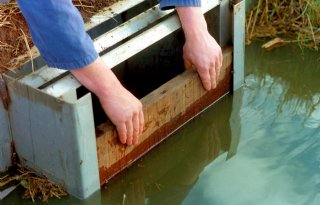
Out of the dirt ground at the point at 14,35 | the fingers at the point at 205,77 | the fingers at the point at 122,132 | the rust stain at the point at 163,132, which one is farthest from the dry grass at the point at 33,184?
the fingers at the point at 205,77

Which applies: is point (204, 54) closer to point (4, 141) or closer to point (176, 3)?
point (176, 3)

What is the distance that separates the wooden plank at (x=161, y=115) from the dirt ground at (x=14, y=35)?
1.34 feet

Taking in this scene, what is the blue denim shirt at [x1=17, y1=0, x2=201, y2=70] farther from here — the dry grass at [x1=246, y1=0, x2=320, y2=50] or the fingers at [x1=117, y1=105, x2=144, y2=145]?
the dry grass at [x1=246, y1=0, x2=320, y2=50]

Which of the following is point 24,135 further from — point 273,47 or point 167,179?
point 273,47

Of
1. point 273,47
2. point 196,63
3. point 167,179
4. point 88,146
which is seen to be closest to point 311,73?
point 273,47

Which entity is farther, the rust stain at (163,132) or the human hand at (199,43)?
the human hand at (199,43)

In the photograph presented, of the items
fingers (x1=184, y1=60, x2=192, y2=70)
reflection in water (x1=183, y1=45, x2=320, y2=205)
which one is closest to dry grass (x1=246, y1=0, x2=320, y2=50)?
reflection in water (x1=183, y1=45, x2=320, y2=205)

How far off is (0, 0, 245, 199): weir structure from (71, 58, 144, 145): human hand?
0.13ft

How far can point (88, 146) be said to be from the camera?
244cm

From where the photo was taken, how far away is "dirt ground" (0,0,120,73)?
2.61 m

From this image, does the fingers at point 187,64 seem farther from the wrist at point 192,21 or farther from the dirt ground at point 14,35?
the dirt ground at point 14,35

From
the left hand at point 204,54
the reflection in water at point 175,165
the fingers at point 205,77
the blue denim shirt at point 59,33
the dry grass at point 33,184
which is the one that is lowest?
the reflection in water at point 175,165

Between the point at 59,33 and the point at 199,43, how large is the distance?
0.68 metres

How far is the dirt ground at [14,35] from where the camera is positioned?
2609mm
